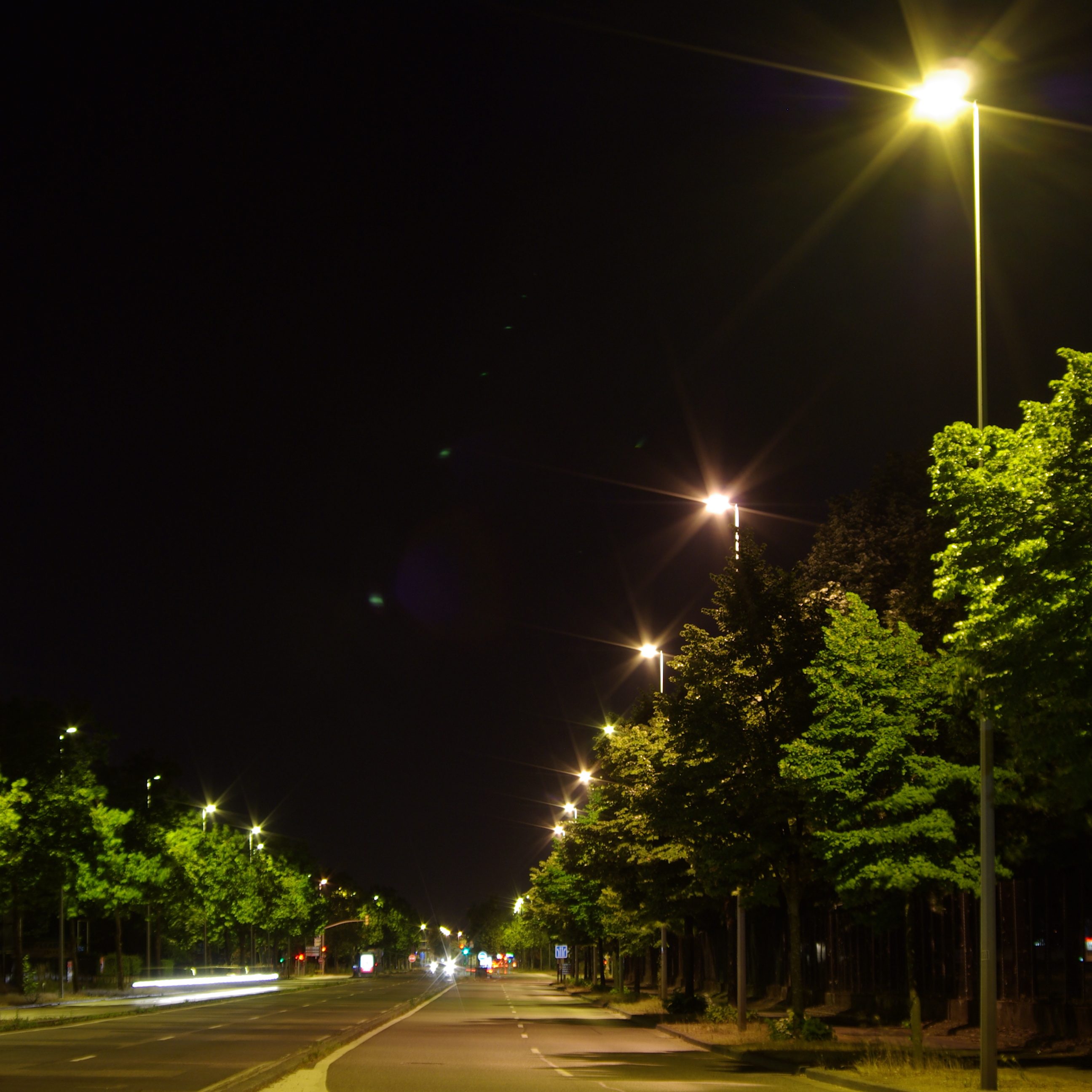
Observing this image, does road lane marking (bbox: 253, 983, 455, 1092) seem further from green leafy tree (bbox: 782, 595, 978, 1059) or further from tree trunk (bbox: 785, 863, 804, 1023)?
tree trunk (bbox: 785, 863, 804, 1023)

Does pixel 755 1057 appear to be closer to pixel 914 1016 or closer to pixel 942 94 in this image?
pixel 914 1016

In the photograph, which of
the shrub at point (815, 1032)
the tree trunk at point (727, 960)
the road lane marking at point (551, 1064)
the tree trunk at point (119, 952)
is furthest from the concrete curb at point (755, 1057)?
the tree trunk at point (119, 952)

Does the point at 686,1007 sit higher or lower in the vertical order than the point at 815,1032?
lower

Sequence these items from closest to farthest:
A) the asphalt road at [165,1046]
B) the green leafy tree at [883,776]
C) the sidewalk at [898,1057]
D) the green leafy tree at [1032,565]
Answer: the green leafy tree at [1032,565], the asphalt road at [165,1046], the sidewalk at [898,1057], the green leafy tree at [883,776]

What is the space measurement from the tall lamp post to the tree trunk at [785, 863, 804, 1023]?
901cm

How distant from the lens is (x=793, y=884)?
30.2 meters

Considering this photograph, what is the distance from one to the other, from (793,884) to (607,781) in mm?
22044

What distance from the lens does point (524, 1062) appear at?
2617 centimetres

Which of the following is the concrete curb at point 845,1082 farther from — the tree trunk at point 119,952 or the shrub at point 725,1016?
the tree trunk at point 119,952

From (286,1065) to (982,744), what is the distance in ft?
39.1

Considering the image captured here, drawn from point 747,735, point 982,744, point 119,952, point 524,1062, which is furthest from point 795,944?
point 119,952

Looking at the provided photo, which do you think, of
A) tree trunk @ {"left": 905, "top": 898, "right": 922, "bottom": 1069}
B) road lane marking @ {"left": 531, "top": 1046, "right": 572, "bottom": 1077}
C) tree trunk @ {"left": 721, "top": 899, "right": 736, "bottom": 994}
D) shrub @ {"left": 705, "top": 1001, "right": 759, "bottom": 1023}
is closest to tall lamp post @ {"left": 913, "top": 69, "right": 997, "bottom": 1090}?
tree trunk @ {"left": 905, "top": 898, "right": 922, "bottom": 1069}

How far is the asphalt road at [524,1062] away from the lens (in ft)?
67.7

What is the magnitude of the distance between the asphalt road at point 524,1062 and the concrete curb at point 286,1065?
263mm
